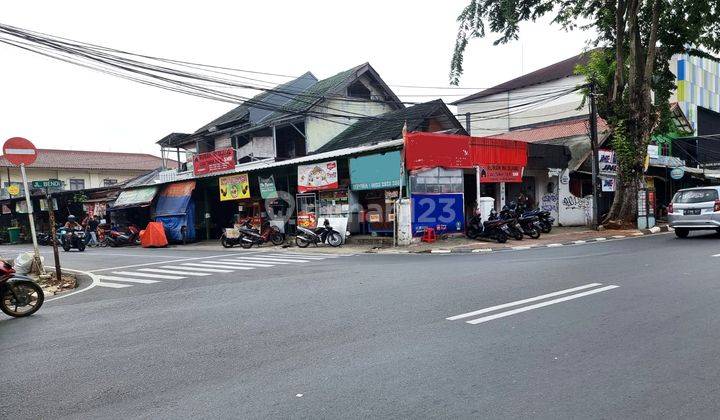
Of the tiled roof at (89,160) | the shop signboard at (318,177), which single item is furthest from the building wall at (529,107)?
the tiled roof at (89,160)

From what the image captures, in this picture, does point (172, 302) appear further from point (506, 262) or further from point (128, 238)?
point (128, 238)

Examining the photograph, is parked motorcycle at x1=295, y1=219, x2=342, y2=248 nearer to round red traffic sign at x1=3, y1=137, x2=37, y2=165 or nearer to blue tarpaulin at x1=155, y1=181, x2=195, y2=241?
blue tarpaulin at x1=155, y1=181, x2=195, y2=241

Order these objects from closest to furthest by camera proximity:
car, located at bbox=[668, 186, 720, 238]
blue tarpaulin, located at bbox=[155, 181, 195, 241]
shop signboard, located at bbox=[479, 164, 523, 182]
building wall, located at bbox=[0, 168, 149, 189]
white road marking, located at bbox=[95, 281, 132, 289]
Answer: white road marking, located at bbox=[95, 281, 132, 289], car, located at bbox=[668, 186, 720, 238], shop signboard, located at bbox=[479, 164, 523, 182], blue tarpaulin, located at bbox=[155, 181, 195, 241], building wall, located at bbox=[0, 168, 149, 189]

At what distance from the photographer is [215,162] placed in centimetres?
2366

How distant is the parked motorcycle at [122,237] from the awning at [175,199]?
1.67m

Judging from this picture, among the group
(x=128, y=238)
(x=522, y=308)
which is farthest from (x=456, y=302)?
(x=128, y=238)

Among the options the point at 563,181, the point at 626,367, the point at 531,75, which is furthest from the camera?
the point at 531,75

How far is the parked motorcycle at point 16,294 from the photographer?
696cm

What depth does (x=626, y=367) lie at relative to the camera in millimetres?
3883

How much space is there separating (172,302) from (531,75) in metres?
39.4

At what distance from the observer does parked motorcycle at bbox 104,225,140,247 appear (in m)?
24.0

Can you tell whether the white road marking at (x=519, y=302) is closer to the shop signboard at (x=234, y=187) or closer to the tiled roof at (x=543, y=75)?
the shop signboard at (x=234, y=187)

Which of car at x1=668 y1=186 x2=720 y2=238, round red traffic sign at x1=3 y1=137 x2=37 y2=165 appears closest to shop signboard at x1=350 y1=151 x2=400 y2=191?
car at x1=668 y1=186 x2=720 y2=238

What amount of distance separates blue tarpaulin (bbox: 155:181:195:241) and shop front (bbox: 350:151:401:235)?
10496mm
